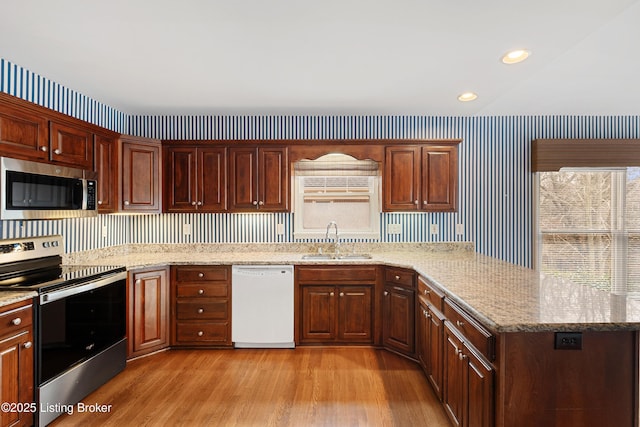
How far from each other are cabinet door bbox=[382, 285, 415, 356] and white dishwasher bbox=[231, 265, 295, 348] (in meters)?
0.92

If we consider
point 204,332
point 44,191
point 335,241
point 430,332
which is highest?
point 44,191

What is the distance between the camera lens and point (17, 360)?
2049 mm

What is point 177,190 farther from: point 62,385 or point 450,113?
point 450,113

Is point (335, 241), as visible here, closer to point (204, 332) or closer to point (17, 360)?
point (204, 332)

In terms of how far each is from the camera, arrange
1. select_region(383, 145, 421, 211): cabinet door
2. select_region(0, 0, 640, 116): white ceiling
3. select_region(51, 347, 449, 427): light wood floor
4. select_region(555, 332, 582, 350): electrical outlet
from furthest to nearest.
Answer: select_region(383, 145, 421, 211): cabinet door < select_region(51, 347, 449, 427): light wood floor < select_region(0, 0, 640, 116): white ceiling < select_region(555, 332, 582, 350): electrical outlet

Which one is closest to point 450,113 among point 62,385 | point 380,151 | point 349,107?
point 380,151

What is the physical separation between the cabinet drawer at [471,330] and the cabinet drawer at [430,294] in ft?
0.42

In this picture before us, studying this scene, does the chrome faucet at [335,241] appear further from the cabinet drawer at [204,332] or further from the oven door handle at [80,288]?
the oven door handle at [80,288]

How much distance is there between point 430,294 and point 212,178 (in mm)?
2463

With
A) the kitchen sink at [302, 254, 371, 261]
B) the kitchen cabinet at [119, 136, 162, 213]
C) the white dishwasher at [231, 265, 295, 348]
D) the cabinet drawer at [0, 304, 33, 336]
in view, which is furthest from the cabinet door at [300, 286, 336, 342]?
the cabinet drawer at [0, 304, 33, 336]

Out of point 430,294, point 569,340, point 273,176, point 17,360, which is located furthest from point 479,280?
point 17,360

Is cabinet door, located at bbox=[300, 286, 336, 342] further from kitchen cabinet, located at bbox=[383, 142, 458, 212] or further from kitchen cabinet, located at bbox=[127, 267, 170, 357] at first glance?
kitchen cabinet, located at bbox=[127, 267, 170, 357]

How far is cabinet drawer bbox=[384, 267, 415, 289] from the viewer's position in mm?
3236

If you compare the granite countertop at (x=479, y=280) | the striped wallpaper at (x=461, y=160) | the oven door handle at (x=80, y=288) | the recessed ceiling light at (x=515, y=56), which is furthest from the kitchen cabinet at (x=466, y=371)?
the oven door handle at (x=80, y=288)
